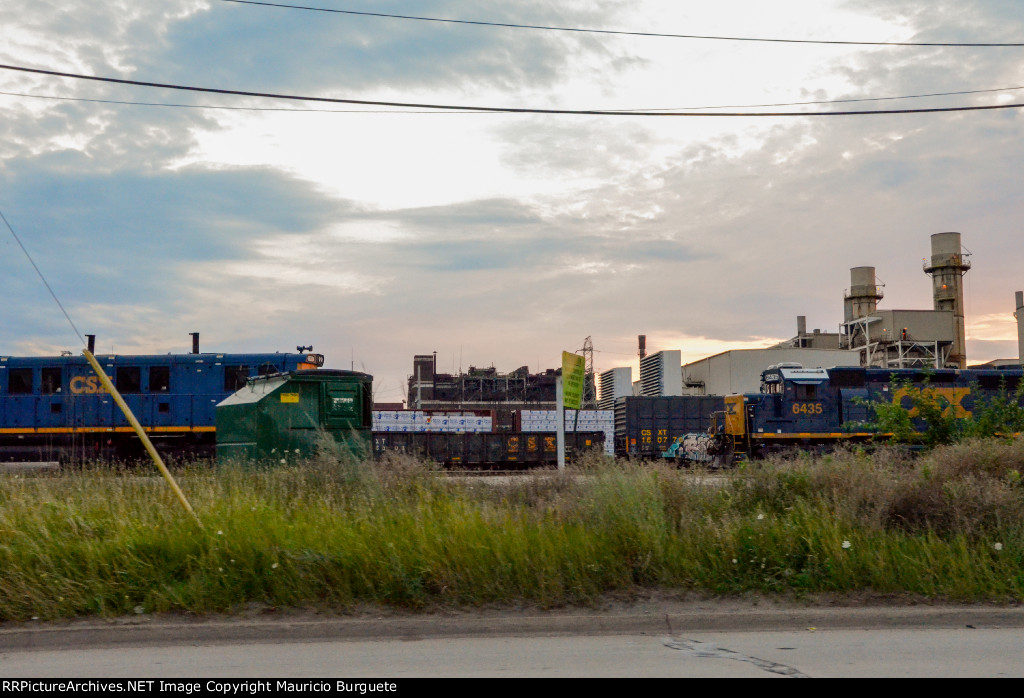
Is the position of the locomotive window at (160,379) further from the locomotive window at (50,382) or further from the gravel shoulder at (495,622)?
the gravel shoulder at (495,622)

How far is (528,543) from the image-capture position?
7.76m

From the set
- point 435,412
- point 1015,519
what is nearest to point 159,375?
point 435,412

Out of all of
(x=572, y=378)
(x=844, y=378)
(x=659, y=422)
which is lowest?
(x=659, y=422)

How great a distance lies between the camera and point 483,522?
817 centimetres

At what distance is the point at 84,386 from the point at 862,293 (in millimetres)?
57554

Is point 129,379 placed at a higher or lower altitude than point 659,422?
higher

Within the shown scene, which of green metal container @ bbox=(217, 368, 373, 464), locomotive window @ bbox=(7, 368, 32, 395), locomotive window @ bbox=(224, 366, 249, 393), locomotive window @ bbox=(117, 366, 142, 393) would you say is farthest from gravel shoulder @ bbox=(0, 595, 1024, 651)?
locomotive window @ bbox=(7, 368, 32, 395)

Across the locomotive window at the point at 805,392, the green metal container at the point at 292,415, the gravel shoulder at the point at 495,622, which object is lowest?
the gravel shoulder at the point at 495,622

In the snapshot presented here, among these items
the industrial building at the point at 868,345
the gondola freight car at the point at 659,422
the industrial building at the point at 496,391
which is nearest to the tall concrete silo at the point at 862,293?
the industrial building at the point at 868,345

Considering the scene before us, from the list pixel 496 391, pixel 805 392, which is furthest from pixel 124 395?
pixel 496 391

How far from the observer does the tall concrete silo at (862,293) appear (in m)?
64.5

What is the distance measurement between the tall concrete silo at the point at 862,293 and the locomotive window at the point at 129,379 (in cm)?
5559

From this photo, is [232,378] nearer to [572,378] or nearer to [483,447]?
[483,447]
